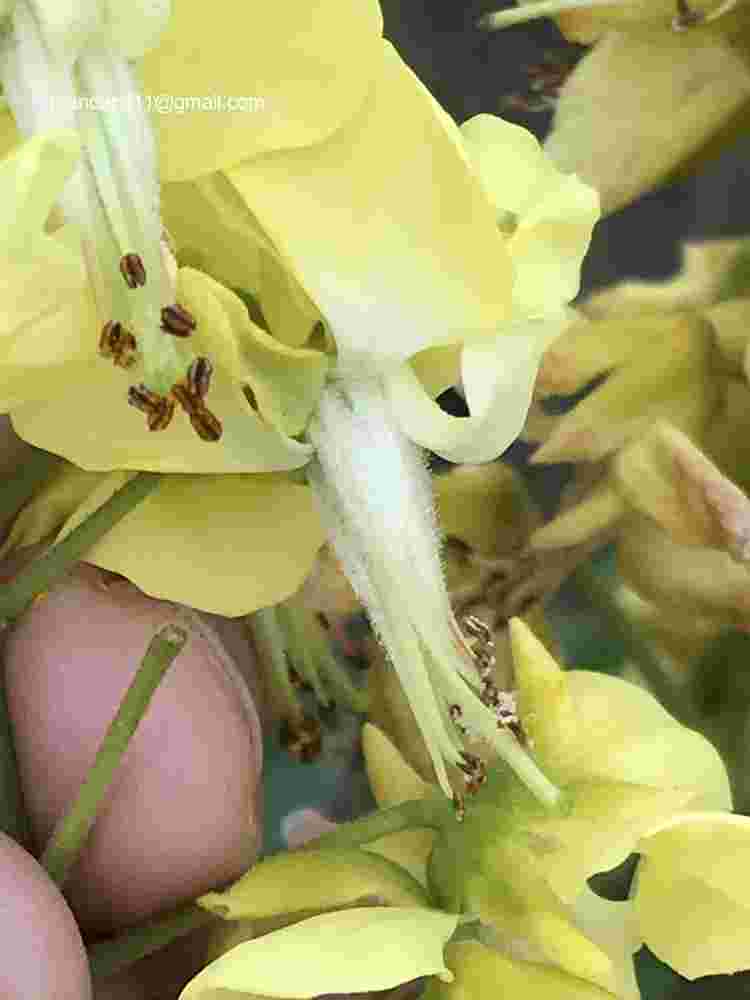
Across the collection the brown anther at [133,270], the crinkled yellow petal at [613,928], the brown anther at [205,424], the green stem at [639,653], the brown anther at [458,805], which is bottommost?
the green stem at [639,653]

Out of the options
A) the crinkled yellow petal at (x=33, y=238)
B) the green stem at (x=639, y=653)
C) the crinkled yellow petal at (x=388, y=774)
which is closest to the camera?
the crinkled yellow petal at (x=33, y=238)

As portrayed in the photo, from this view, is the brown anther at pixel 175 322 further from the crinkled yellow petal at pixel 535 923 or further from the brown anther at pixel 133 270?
the crinkled yellow petal at pixel 535 923

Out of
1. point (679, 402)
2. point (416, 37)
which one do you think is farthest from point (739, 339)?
point (416, 37)

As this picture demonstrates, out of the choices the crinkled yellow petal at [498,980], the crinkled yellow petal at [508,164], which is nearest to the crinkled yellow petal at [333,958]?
the crinkled yellow petal at [498,980]

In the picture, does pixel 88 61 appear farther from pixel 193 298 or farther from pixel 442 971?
pixel 442 971

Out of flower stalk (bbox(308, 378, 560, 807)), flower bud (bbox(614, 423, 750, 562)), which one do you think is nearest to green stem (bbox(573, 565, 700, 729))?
flower bud (bbox(614, 423, 750, 562))

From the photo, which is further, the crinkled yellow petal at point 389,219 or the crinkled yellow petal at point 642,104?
the crinkled yellow petal at point 642,104

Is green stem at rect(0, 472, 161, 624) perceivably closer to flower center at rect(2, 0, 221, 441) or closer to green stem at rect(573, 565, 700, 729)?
flower center at rect(2, 0, 221, 441)
